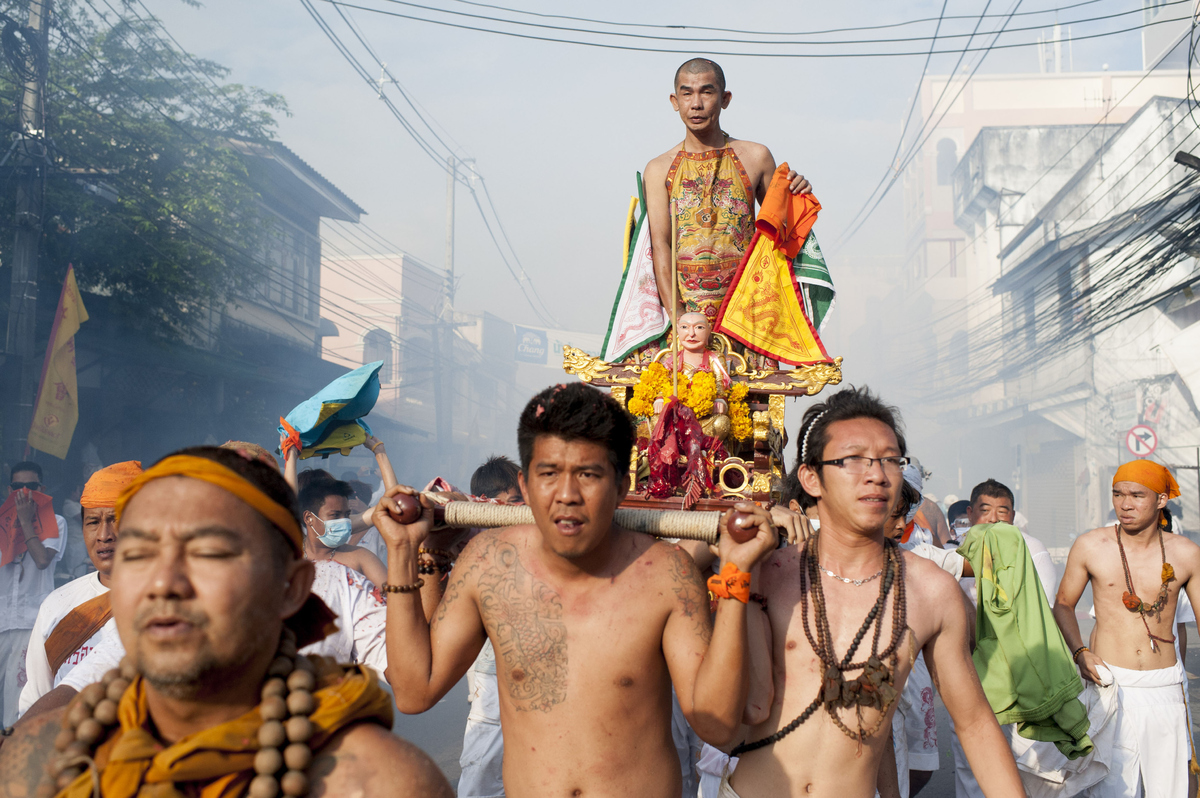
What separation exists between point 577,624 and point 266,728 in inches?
56.4

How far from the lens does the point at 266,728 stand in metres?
1.59

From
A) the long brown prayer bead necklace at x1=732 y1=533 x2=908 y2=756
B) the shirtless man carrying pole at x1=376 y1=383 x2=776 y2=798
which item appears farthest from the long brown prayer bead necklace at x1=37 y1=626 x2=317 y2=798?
the long brown prayer bead necklace at x1=732 y1=533 x2=908 y2=756

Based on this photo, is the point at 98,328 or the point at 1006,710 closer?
the point at 1006,710

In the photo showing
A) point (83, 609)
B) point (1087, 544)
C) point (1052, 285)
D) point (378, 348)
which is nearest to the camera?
point (83, 609)

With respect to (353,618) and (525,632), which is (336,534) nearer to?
(353,618)

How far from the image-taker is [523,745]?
2.93m

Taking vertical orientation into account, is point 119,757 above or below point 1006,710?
above

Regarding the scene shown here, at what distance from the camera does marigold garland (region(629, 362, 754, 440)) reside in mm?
4652

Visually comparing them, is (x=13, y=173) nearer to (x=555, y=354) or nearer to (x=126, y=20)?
(x=126, y=20)

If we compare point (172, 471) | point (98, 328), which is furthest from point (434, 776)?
point (98, 328)

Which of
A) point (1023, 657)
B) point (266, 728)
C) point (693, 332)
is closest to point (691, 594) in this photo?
point (266, 728)

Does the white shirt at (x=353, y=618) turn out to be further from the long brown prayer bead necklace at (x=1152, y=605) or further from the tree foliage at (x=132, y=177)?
the tree foliage at (x=132, y=177)

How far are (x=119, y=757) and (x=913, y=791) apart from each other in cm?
553

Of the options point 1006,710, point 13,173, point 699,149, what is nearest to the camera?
point 1006,710
